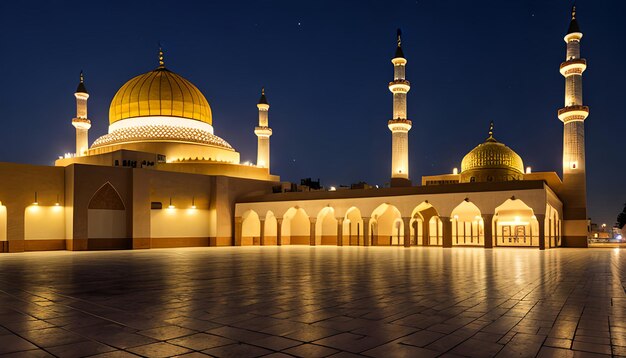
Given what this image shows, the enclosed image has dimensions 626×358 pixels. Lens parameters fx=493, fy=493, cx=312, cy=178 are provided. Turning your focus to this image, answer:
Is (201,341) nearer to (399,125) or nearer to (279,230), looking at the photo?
(279,230)

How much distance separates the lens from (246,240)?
98.7ft

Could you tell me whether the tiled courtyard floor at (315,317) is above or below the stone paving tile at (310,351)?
below

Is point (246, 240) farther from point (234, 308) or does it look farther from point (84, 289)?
point (234, 308)

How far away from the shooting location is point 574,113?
96.2 ft

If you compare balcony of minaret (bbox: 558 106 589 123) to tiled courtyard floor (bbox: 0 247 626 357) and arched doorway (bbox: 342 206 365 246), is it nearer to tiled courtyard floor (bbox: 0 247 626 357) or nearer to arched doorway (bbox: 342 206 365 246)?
arched doorway (bbox: 342 206 365 246)

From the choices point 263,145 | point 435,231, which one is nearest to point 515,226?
point 435,231

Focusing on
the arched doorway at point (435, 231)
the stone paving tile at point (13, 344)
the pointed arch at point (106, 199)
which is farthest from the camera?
the arched doorway at point (435, 231)

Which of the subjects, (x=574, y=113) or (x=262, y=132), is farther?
(x=262, y=132)

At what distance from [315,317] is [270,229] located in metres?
26.4

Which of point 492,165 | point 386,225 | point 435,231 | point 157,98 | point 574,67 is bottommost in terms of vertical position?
point 435,231

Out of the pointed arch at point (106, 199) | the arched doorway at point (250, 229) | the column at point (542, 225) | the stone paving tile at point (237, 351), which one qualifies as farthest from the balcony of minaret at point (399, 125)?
the stone paving tile at point (237, 351)

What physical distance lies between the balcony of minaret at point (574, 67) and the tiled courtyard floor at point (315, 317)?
2477 cm

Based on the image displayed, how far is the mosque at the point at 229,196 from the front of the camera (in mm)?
22375

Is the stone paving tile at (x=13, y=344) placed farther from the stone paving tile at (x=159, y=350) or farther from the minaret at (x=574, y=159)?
the minaret at (x=574, y=159)
